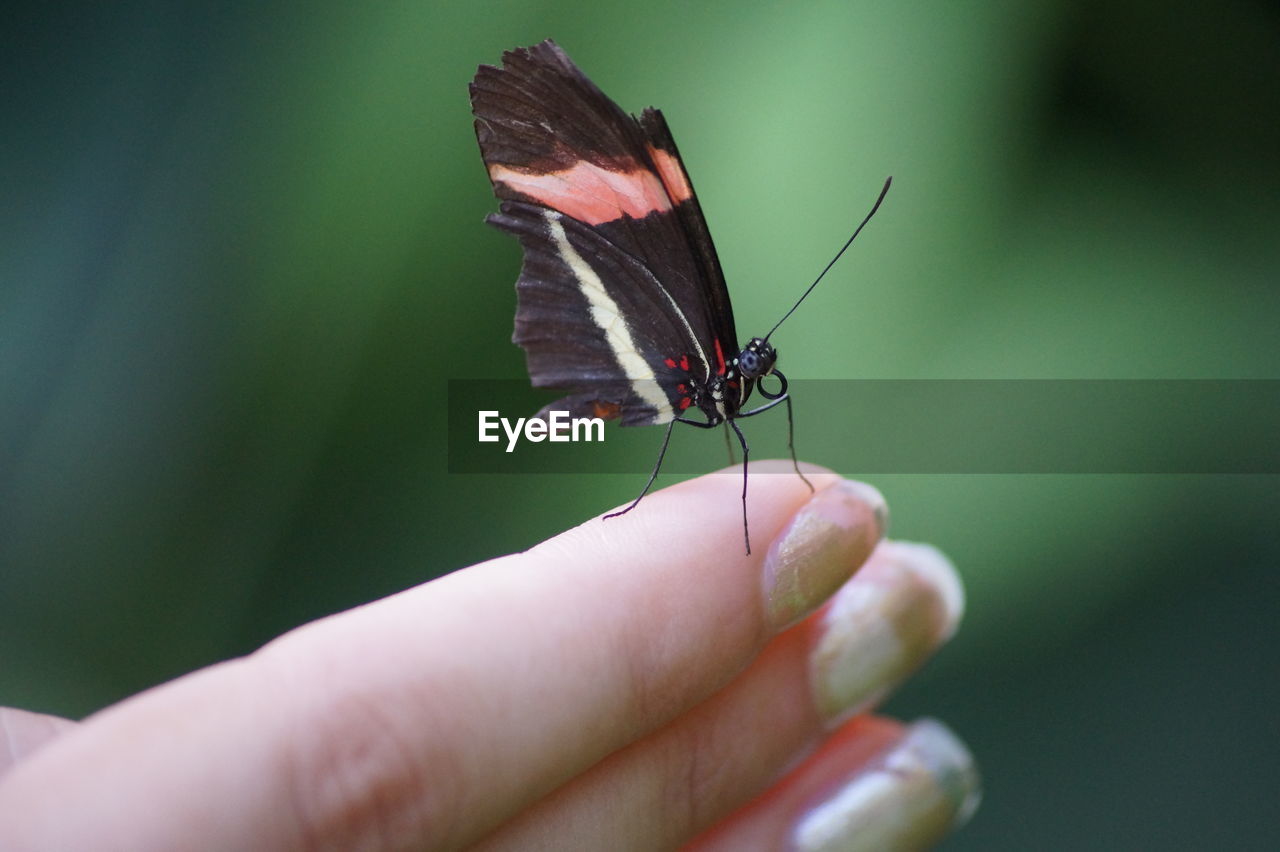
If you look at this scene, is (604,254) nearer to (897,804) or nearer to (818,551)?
(818,551)

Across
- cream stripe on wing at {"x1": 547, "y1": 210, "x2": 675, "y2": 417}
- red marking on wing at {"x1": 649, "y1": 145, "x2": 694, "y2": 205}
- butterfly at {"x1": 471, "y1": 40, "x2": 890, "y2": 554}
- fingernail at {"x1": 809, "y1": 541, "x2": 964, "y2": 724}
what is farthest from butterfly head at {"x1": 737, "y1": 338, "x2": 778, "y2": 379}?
fingernail at {"x1": 809, "y1": 541, "x2": 964, "y2": 724}

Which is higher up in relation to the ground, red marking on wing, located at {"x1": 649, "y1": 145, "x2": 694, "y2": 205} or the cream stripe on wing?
red marking on wing, located at {"x1": 649, "y1": 145, "x2": 694, "y2": 205}

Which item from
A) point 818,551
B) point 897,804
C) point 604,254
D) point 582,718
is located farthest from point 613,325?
point 897,804

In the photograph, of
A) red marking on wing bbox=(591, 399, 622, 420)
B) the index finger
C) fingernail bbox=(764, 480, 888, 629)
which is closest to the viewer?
the index finger

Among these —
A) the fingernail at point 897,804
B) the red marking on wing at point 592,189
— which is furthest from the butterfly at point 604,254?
the fingernail at point 897,804

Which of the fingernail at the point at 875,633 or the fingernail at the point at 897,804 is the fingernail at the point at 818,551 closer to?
the fingernail at the point at 875,633

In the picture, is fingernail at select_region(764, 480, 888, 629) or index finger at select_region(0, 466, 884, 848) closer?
index finger at select_region(0, 466, 884, 848)

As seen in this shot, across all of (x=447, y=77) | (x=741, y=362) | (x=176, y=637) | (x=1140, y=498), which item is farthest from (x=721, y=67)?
(x=176, y=637)

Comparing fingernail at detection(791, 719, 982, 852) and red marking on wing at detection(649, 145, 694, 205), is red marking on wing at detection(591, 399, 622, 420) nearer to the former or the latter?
red marking on wing at detection(649, 145, 694, 205)
